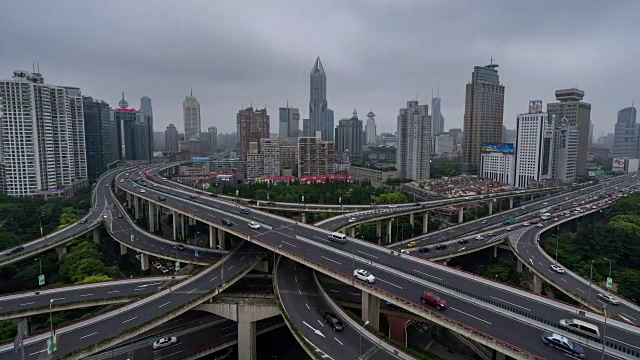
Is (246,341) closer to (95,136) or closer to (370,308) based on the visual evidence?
(370,308)

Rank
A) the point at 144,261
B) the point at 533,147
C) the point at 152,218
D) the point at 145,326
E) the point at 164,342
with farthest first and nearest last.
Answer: the point at 533,147 < the point at 152,218 < the point at 144,261 < the point at 164,342 < the point at 145,326

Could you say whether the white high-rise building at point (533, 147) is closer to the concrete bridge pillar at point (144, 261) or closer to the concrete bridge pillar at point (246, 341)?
the concrete bridge pillar at point (246, 341)

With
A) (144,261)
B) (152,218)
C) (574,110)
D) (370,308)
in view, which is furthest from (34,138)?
(574,110)

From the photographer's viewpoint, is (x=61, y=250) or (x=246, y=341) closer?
(x=246, y=341)

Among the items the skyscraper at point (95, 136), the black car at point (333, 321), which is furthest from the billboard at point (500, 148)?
the skyscraper at point (95, 136)

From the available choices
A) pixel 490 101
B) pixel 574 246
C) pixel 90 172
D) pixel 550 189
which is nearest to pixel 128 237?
pixel 574 246
